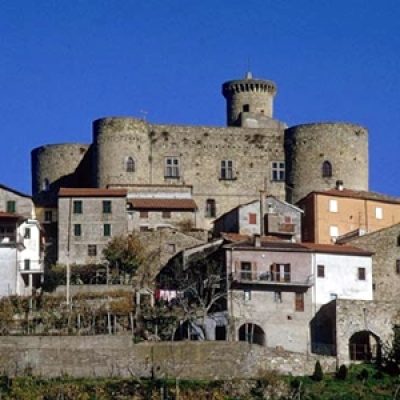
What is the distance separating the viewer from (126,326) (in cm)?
8419

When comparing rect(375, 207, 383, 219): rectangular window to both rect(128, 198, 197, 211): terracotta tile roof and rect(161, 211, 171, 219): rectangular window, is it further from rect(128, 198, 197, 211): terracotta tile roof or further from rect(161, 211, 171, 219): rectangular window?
rect(161, 211, 171, 219): rectangular window

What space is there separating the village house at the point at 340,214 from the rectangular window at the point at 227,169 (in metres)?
4.91

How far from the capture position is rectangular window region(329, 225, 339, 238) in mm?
100312

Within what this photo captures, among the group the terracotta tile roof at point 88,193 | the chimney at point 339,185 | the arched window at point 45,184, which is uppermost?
the arched window at point 45,184

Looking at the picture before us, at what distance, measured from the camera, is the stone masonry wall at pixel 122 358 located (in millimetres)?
78375

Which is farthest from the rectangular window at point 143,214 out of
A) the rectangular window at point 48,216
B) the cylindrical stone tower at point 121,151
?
the rectangular window at point 48,216

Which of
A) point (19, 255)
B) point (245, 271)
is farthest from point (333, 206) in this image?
point (19, 255)

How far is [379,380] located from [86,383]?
540 inches

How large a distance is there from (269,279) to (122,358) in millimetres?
10920

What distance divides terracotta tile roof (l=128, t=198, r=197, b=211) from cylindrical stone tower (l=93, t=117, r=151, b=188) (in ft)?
9.16

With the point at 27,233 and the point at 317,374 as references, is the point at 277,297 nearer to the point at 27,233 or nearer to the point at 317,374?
the point at 317,374

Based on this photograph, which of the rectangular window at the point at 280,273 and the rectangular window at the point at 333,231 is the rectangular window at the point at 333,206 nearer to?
the rectangular window at the point at 333,231

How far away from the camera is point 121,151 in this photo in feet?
342

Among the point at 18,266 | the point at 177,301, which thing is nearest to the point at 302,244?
the point at 177,301
